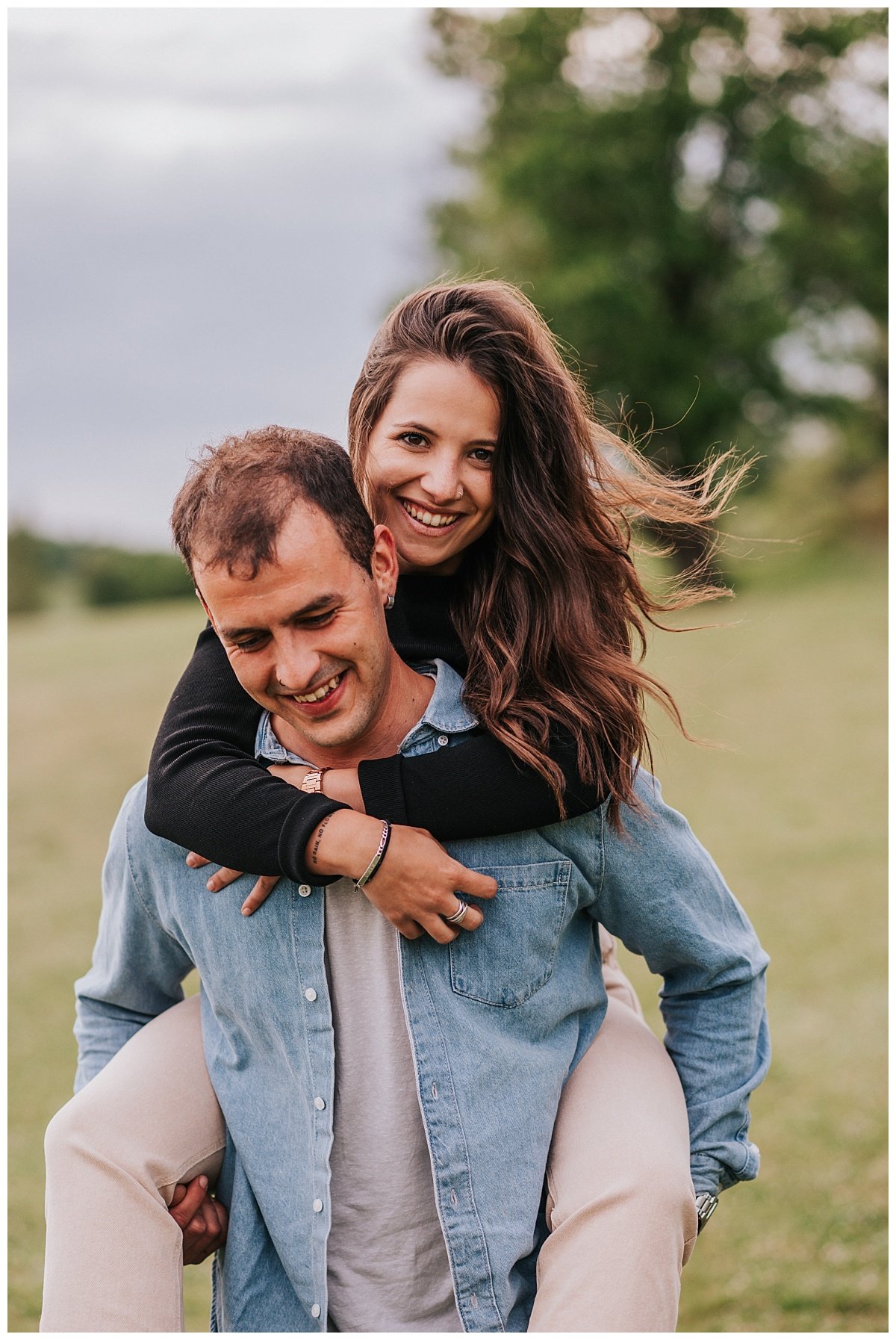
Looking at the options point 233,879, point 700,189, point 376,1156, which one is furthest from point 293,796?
point 700,189

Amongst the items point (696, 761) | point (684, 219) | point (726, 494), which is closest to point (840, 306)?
point (684, 219)

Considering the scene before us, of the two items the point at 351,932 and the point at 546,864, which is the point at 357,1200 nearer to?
the point at 351,932

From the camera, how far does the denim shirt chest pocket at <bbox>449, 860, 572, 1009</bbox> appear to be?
2166mm

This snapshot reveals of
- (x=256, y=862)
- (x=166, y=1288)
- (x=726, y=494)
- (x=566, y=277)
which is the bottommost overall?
(x=166, y=1288)

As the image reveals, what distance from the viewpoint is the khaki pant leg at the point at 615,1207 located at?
1961 millimetres

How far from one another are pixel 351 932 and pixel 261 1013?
212 millimetres

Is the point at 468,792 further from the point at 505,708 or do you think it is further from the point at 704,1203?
the point at 704,1203

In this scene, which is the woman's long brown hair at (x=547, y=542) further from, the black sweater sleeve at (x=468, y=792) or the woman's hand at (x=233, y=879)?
the woman's hand at (x=233, y=879)

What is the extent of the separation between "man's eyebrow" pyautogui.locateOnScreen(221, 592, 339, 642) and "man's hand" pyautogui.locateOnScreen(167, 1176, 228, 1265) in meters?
0.96

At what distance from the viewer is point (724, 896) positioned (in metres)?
2.35

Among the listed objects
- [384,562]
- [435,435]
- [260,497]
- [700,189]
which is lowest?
[384,562]

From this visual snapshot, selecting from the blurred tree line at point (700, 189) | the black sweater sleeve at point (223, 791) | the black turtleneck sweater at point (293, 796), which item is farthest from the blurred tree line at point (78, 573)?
the black turtleneck sweater at point (293, 796)

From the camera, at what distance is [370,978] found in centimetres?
218

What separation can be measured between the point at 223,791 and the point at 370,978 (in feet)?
1.36
